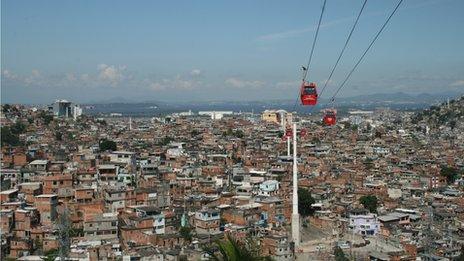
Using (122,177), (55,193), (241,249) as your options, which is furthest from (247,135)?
(241,249)

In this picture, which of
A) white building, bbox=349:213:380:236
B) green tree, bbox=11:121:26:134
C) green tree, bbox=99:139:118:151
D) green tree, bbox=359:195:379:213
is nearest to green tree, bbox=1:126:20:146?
green tree, bbox=11:121:26:134

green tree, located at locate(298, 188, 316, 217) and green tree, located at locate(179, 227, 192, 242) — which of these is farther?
green tree, located at locate(298, 188, 316, 217)

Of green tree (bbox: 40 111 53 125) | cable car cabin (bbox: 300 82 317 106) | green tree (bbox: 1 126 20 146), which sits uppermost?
cable car cabin (bbox: 300 82 317 106)

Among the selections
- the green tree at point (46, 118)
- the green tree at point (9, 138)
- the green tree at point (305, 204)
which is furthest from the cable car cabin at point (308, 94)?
the green tree at point (46, 118)

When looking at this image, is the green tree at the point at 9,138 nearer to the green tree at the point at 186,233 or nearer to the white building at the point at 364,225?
the green tree at the point at 186,233

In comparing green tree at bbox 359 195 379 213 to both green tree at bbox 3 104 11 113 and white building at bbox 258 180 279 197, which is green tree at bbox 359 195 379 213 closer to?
white building at bbox 258 180 279 197

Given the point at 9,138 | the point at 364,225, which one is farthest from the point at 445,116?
the point at 364,225
